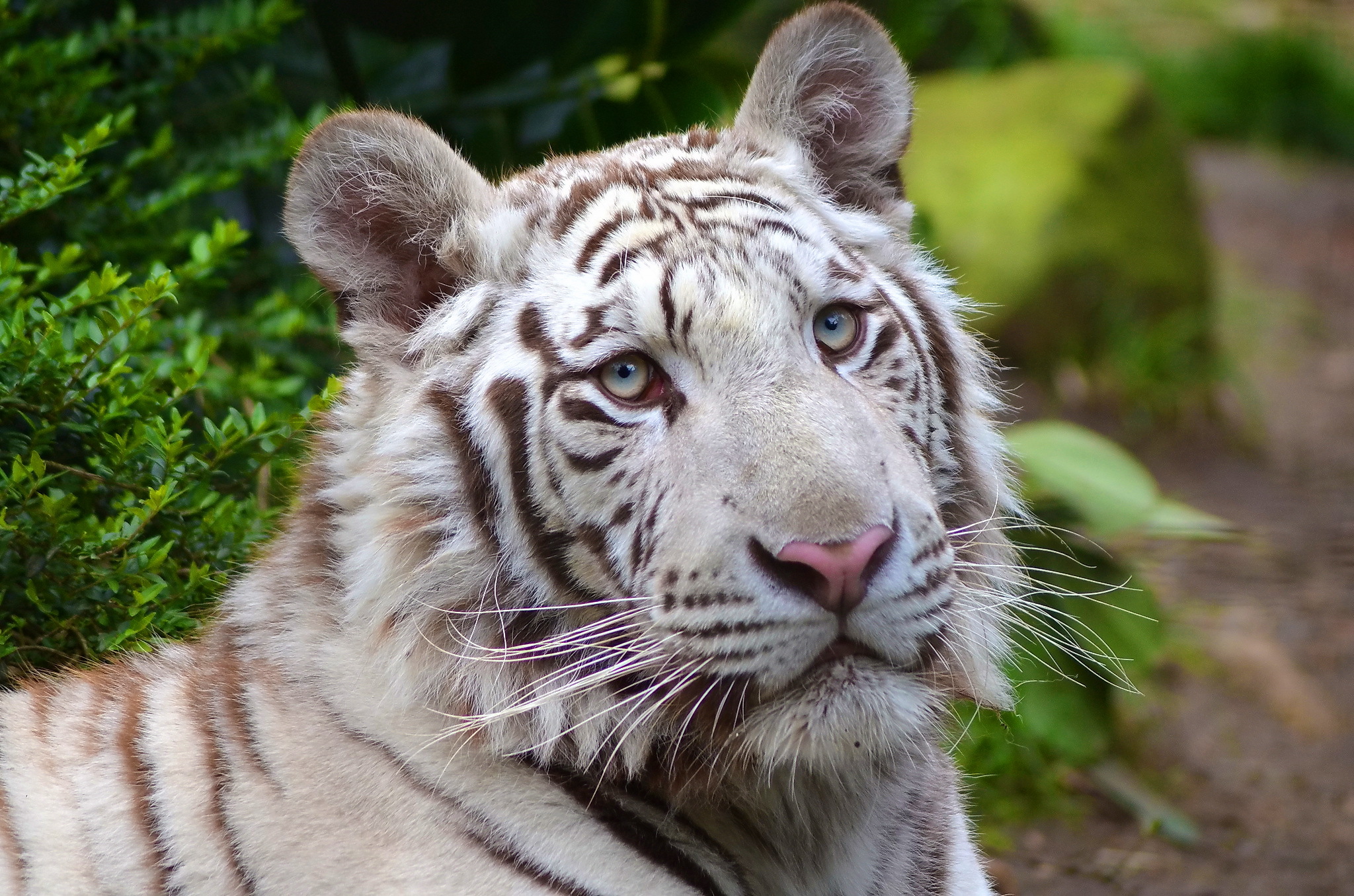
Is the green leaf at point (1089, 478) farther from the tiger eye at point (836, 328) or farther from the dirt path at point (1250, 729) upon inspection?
the tiger eye at point (836, 328)

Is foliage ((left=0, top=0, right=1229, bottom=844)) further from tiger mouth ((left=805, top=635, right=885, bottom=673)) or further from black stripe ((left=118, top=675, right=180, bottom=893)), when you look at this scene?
tiger mouth ((left=805, top=635, right=885, bottom=673))

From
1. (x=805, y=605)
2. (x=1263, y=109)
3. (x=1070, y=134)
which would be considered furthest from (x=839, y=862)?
(x=1263, y=109)

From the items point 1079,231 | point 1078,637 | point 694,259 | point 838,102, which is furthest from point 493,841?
point 1079,231

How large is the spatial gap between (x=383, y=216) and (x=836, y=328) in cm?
66

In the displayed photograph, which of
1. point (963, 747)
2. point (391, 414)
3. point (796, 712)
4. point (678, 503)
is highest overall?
point (391, 414)

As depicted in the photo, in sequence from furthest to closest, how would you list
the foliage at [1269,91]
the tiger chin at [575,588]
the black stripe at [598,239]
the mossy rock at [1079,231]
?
1. the foliage at [1269,91]
2. the mossy rock at [1079,231]
3. the black stripe at [598,239]
4. the tiger chin at [575,588]

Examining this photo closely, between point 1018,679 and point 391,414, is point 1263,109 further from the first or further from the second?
point 391,414

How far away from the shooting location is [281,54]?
3.73m

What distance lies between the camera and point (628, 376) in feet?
5.93

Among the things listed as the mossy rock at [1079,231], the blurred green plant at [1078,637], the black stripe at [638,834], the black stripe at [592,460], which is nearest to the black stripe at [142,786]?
the black stripe at [638,834]

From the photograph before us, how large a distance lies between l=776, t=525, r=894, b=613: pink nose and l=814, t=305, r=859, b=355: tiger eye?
347 millimetres

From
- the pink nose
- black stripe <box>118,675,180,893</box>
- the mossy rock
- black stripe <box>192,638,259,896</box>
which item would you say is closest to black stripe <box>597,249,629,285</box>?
the pink nose

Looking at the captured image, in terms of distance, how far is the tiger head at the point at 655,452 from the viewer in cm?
167

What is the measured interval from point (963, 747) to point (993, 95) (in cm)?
467
